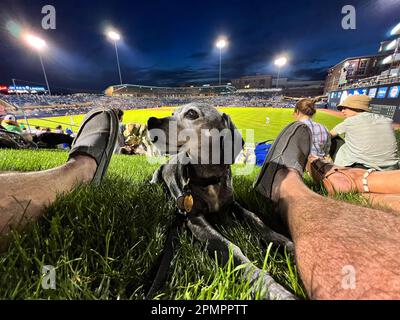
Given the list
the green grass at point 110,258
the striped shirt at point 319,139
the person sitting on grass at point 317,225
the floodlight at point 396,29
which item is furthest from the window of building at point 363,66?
the green grass at point 110,258

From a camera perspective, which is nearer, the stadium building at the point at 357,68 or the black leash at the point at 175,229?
the black leash at the point at 175,229

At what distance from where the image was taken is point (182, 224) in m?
1.57

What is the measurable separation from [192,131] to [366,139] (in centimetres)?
324

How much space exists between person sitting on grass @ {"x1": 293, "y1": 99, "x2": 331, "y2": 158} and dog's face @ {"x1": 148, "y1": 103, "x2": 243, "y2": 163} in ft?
9.45

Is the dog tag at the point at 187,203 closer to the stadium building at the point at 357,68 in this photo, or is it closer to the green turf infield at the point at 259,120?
the green turf infield at the point at 259,120

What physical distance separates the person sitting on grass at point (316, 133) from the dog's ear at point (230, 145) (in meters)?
2.80

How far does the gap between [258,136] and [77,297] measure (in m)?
22.9

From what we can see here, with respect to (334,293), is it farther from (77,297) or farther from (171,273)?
(77,297)

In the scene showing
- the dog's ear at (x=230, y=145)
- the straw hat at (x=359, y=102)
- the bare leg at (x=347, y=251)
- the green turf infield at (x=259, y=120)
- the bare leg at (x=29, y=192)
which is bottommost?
the green turf infield at (x=259, y=120)

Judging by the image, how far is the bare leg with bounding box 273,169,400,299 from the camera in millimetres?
710

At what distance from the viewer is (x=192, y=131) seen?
2125 mm

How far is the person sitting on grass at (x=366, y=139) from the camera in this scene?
10.4 ft

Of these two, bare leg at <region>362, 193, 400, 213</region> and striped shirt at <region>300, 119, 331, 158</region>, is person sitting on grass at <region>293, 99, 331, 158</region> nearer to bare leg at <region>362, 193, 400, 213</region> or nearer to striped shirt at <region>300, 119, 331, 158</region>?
striped shirt at <region>300, 119, 331, 158</region>
